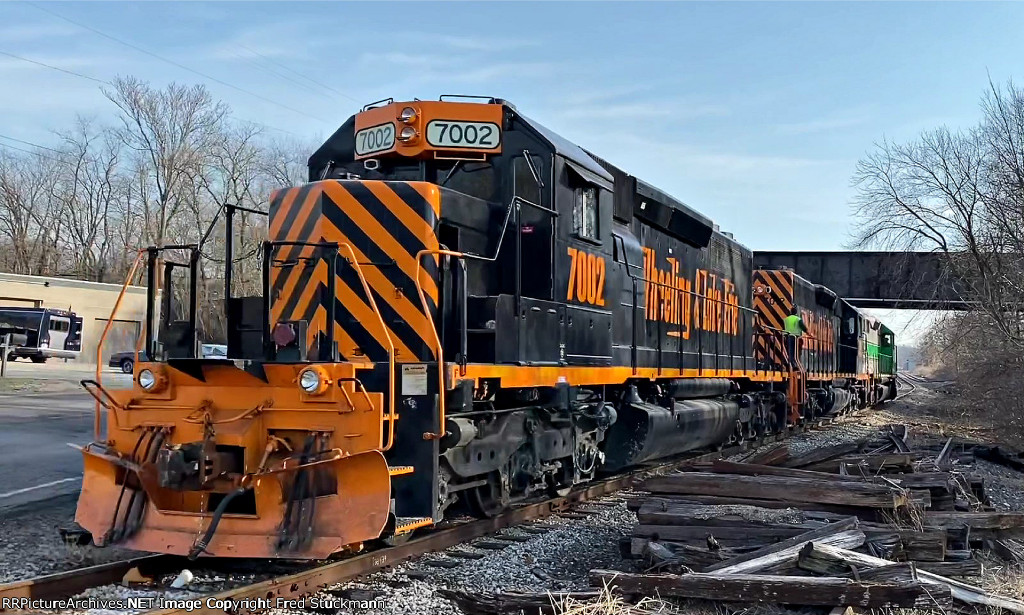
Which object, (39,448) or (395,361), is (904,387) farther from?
(395,361)

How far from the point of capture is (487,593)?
5.20 metres

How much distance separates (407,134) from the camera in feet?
23.9

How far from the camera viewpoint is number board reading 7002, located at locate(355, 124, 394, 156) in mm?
7418

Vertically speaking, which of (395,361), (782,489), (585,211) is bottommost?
(782,489)

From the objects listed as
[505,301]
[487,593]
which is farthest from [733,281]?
[487,593]

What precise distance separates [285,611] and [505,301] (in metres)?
2.82

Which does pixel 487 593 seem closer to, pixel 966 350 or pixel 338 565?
pixel 338 565

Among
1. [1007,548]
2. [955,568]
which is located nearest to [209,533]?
[955,568]

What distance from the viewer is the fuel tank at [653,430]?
9734 mm

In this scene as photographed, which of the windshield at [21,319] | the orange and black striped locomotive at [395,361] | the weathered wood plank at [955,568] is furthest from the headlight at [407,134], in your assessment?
the windshield at [21,319]

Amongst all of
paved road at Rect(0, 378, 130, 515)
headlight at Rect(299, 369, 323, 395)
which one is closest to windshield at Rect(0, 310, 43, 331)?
paved road at Rect(0, 378, 130, 515)

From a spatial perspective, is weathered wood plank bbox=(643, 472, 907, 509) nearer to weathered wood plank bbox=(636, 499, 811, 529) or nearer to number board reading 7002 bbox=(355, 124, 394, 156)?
weathered wood plank bbox=(636, 499, 811, 529)

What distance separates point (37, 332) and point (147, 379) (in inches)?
1548

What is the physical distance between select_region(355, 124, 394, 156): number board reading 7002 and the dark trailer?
3646 centimetres
